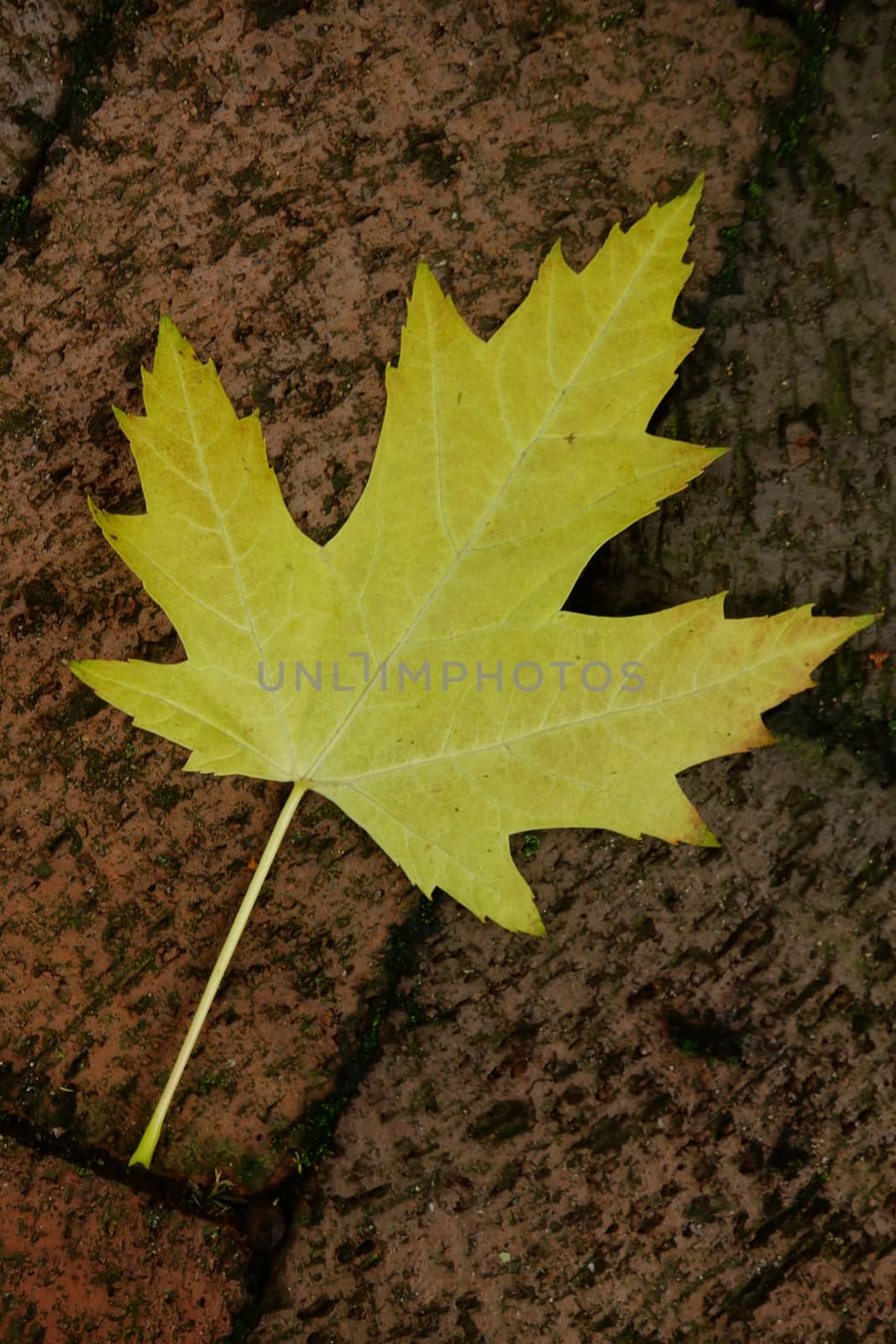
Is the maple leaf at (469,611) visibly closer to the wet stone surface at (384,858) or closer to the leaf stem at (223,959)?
the leaf stem at (223,959)

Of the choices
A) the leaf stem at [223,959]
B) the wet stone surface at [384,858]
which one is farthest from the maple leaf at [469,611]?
the wet stone surface at [384,858]

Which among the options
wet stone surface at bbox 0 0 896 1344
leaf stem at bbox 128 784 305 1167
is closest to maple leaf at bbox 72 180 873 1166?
leaf stem at bbox 128 784 305 1167

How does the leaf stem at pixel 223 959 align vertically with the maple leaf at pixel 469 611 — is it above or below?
below

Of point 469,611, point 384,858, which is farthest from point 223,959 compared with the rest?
point 469,611

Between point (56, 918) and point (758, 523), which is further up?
point (758, 523)

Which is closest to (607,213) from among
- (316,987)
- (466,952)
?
(466,952)

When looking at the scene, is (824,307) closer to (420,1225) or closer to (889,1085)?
(889,1085)

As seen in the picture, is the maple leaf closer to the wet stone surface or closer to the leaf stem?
the leaf stem

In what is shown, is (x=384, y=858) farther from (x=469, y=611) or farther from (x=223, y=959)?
(x=469, y=611)
